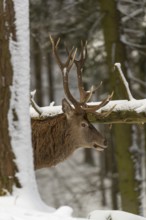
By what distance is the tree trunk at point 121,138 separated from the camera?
11633mm

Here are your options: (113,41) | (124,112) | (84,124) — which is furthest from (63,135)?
(113,41)

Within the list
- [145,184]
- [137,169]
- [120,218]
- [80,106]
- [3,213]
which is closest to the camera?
[3,213]

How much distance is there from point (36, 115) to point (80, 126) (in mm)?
632

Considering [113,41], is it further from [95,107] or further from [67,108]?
[95,107]

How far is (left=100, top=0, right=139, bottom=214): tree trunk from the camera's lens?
11.6 metres

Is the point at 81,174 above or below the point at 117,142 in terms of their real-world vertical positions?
below

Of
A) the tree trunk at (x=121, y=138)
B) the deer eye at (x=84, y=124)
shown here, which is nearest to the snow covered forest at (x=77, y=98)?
the tree trunk at (x=121, y=138)

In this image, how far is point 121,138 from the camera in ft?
38.4

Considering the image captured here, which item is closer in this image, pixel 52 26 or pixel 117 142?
pixel 117 142

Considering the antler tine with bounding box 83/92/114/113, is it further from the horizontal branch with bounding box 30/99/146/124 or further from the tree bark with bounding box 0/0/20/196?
the tree bark with bounding box 0/0/20/196

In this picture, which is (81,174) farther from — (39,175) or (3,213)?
(3,213)

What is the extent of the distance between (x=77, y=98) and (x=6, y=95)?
11.4 meters

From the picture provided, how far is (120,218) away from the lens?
466 cm

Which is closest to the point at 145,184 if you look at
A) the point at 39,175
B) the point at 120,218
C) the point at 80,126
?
the point at 39,175
